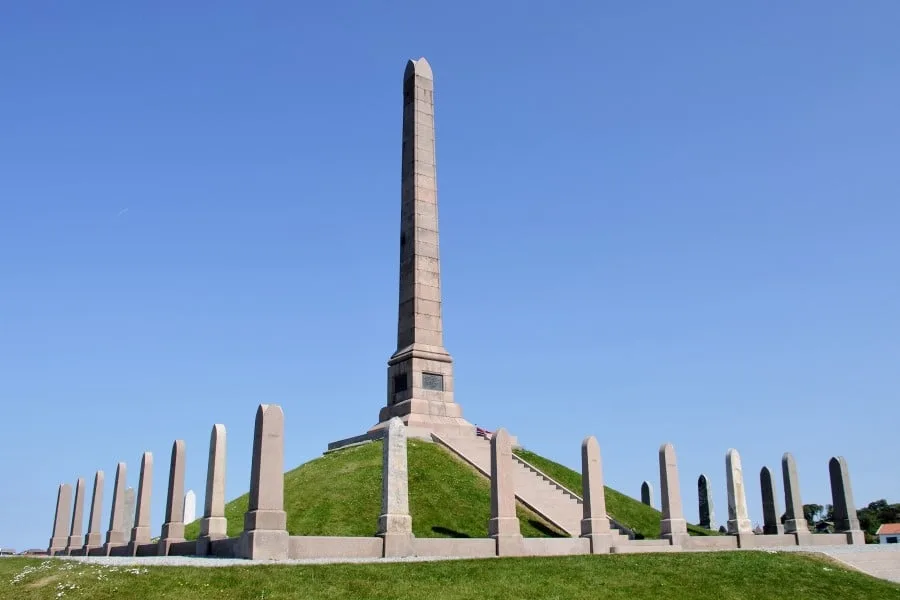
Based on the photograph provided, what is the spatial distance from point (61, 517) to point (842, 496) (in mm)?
26949

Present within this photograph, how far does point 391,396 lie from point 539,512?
8.94m

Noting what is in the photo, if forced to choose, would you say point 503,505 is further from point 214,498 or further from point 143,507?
point 143,507

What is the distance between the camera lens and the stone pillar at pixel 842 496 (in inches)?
1043

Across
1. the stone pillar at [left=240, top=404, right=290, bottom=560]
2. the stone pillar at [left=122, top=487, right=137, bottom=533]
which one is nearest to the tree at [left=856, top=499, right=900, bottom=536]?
the stone pillar at [left=122, top=487, right=137, bottom=533]

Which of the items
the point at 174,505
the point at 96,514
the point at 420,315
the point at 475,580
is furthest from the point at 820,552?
the point at 96,514

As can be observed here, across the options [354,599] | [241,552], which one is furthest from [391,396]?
[354,599]

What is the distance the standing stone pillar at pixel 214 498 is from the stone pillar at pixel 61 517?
1371 centimetres

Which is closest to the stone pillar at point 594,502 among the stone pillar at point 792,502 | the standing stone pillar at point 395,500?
the standing stone pillar at point 395,500

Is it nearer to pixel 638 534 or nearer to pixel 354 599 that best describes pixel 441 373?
pixel 638 534

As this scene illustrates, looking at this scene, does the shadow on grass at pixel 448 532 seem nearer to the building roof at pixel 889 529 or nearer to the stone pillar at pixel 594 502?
the stone pillar at pixel 594 502

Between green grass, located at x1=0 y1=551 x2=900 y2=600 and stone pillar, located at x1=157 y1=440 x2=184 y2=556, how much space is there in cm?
346

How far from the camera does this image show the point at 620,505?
2922 cm

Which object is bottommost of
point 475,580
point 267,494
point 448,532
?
point 475,580

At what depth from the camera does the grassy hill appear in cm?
2300
